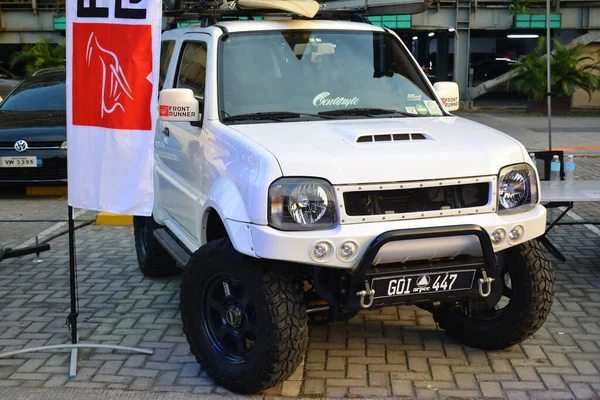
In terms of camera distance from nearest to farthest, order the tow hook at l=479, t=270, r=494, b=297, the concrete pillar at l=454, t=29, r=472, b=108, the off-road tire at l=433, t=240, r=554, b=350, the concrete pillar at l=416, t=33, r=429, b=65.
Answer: the tow hook at l=479, t=270, r=494, b=297
the off-road tire at l=433, t=240, r=554, b=350
the concrete pillar at l=454, t=29, r=472, b=108
the concrete pillar at l=416, t=33, r=429, b=65

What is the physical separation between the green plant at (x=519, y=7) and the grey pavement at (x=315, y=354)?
17999mm

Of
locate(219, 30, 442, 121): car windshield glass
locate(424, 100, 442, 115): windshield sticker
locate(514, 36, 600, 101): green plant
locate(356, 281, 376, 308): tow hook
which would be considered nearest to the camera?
locate(356, 281, 376, 308): tow hook

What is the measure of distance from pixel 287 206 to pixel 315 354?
1390 millimetres

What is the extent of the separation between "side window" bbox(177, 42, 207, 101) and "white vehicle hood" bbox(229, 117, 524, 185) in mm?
718

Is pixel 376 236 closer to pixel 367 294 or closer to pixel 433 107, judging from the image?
pixel 367 294

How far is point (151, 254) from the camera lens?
6.77 metres

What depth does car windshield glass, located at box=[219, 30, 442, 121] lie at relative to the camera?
5.19m

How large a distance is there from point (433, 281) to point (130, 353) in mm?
2080

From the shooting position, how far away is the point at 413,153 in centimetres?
435

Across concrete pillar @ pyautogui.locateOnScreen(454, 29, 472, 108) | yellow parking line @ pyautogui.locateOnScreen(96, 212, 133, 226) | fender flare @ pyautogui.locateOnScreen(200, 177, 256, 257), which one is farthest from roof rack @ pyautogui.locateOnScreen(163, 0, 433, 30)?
concrete pillar @ pyautogui.locateOnScreen(454, 29, 472, 108)

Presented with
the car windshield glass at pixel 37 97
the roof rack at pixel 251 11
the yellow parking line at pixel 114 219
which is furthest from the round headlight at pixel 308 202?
the car windshield glass at pixel 37 97

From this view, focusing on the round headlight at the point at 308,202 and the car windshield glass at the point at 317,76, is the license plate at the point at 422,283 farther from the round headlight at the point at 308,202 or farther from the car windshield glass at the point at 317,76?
the car windshield glass at the point at 317,76

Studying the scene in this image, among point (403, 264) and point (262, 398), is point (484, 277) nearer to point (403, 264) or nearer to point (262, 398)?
point (403, 264)

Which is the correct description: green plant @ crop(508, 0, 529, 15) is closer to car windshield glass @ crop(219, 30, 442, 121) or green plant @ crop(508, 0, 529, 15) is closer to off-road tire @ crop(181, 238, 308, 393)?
car windshield glass @ crop(219, 30, 442, 121)
